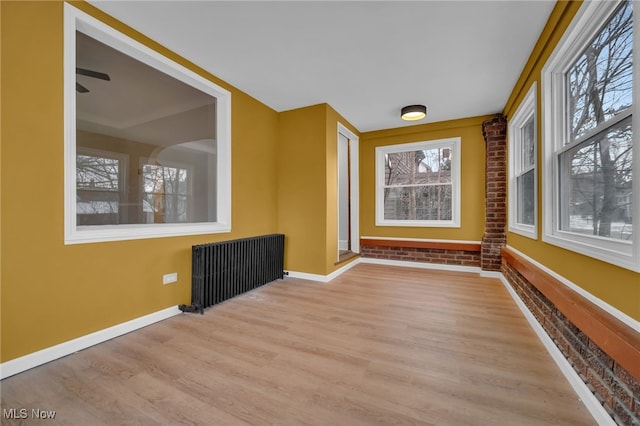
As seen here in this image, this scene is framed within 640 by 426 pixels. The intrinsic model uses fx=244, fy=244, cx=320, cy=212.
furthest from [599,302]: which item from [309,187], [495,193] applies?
[309,187]

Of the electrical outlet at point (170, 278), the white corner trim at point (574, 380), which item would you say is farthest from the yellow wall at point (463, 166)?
the electrical outlet at point (170, 278)

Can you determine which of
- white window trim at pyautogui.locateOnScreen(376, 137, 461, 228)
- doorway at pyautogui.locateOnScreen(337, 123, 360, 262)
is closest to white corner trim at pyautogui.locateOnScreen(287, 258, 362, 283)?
doorway at pyautogui.locateOnScreen(337, 123, 360, 262)

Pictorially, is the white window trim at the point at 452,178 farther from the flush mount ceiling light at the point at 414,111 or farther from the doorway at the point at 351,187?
the flush mount ceiling light at the point at 414,111

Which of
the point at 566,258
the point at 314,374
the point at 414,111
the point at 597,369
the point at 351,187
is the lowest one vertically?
the point at 314,374

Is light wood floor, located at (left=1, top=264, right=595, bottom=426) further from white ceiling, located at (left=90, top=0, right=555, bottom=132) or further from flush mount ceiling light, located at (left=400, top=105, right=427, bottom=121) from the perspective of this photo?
flush mount ceiling light, located at (left=400, top=105, right=427, bottom=121)

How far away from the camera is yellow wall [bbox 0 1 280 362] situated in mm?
1601

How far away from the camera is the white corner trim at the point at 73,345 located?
162cm

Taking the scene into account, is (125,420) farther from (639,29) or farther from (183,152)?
(639,29)

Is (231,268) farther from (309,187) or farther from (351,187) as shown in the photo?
(351,187)

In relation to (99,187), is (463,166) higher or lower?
higher

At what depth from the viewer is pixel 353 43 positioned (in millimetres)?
2379

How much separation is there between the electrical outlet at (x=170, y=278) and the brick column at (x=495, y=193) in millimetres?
4500

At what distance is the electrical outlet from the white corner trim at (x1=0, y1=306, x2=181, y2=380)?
28cm

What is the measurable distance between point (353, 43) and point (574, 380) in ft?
10.1
